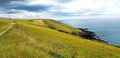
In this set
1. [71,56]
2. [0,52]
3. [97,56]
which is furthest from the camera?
[97,56]

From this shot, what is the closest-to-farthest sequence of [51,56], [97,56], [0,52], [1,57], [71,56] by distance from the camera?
[1,57] → [0,52] → [51,56] → [71,56] → [97,56]

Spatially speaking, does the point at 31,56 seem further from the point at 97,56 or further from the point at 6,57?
the point at 97,56

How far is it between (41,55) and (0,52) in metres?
5.41

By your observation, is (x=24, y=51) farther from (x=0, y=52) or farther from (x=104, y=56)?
(x=104, y=56)

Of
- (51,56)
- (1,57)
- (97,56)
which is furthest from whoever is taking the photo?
(97,56)

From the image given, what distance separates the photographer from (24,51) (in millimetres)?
27969

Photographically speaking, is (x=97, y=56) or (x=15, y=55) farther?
(x=97, y=56)

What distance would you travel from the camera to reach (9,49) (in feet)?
95.3

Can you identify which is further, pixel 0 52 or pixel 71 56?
pixel 71 56

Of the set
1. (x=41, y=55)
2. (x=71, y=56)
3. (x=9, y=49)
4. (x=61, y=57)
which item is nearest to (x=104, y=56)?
(x=71, y=56)

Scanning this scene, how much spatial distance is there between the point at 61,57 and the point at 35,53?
4.71m

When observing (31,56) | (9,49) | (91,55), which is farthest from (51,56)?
(91,55)

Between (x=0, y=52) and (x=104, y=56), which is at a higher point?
(x=0, y=52)

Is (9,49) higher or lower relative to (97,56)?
higher
